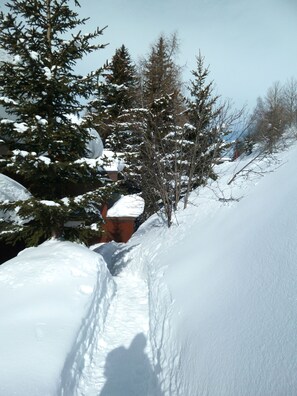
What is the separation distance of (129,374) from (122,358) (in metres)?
0.39

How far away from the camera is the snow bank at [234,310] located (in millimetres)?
2154

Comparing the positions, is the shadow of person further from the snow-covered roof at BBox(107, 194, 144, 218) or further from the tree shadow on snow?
the snow-covered roof at BBox(107, 194, 144, 218)

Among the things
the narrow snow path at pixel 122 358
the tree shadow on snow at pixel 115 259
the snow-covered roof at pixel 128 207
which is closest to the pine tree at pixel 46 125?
the narrow snow path at pixel 122 358

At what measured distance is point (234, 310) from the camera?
2.92 metres

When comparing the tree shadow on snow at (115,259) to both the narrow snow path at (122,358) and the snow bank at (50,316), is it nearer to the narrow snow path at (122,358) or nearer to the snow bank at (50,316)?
the snow bank at (50,316)

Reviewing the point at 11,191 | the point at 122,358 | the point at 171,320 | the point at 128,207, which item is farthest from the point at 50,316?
the point at 128,207

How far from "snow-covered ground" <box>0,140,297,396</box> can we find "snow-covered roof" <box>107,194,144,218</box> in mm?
10334

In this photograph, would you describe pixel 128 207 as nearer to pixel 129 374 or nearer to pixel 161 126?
pixel 161 126

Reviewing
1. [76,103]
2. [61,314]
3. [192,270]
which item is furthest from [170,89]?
[61,314]

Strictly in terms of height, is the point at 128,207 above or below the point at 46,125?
below

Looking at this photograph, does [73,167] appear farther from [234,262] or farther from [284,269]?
[284,269]

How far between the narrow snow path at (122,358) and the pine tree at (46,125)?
86.8 inches

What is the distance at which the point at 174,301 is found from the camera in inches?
176

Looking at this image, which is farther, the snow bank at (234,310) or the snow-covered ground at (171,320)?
the snow-covered ground at (171,320)
